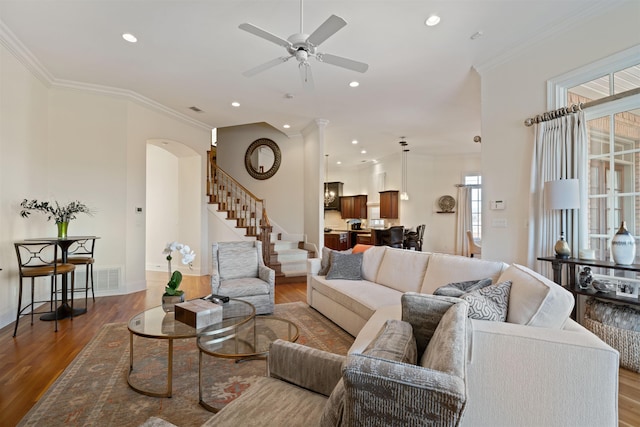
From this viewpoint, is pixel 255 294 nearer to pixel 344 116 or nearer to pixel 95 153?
pixel 95 153

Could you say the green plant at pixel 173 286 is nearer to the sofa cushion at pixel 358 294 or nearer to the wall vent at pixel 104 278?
the sofa cushion at pixel 358 294

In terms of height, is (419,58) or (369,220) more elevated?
(419,58)

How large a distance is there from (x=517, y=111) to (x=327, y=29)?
8.52 feet

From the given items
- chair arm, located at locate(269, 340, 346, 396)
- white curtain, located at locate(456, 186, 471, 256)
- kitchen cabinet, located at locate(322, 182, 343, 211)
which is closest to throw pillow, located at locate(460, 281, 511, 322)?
chair arm, located at locate(269, 340, 346, 396)

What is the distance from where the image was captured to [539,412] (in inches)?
54.1

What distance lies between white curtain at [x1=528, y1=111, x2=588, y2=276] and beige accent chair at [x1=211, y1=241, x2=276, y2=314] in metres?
3.04

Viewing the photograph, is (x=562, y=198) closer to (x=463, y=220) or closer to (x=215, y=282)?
(x=215, y=282)

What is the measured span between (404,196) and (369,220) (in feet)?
6.83

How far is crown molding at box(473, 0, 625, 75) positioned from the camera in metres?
2.81

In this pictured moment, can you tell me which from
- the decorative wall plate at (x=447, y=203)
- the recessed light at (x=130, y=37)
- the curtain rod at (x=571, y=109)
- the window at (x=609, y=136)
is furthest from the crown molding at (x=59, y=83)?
the decorative wall plate at (x=447, y=203)

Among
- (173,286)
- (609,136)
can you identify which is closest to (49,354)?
(173,286)

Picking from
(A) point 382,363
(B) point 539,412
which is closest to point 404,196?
(B) point 539,412

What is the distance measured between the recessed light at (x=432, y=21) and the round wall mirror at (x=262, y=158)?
5.32m

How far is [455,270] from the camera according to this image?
2.83m
